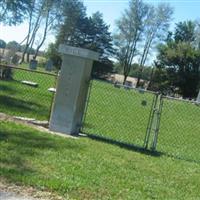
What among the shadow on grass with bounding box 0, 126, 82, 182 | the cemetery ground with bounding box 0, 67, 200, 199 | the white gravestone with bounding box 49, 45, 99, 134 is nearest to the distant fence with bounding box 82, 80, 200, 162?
the cemetery ground with bounding box 0, 67, 200, 199

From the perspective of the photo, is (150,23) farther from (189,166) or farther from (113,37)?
(189,166)

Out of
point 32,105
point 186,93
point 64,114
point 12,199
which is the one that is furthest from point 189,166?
point 186,93

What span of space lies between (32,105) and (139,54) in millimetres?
70587

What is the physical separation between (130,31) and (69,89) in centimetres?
7071

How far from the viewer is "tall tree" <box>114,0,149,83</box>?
79.6 m

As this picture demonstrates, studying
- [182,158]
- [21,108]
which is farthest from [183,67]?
[182,158]

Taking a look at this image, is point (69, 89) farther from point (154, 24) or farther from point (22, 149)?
point (154, 24)

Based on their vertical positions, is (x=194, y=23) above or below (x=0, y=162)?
above

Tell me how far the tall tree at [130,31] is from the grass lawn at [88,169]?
7023cm

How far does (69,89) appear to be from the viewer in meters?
11.6

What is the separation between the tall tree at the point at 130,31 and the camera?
261ft

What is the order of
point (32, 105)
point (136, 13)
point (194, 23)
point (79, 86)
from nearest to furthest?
point (79, 86), point (32, 105), point (136, 13), point (194, 23)

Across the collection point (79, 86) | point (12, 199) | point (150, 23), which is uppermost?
point (150, 23)

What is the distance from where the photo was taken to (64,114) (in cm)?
1162
